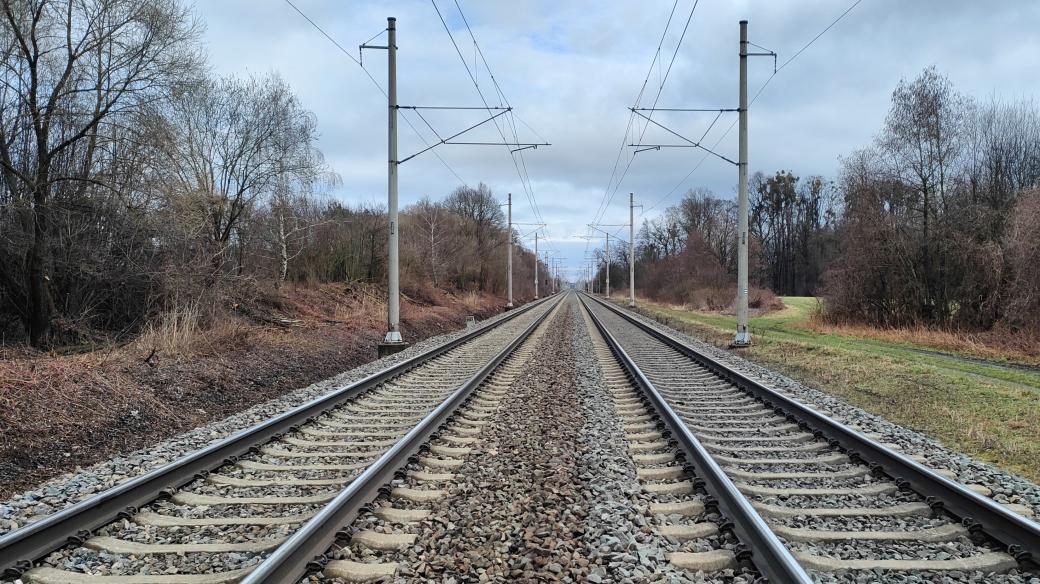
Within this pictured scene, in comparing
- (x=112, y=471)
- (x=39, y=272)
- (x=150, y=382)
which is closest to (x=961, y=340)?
(x=150, y=382)

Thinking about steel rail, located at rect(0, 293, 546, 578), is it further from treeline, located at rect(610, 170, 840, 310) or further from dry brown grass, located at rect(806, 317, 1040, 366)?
treeline, located at rect(610, 170, 840, 310)

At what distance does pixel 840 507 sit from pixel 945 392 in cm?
714

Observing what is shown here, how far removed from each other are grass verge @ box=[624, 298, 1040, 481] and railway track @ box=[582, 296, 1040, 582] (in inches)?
53.5

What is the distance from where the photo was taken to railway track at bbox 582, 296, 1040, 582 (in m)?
3.53

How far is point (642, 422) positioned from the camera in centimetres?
737

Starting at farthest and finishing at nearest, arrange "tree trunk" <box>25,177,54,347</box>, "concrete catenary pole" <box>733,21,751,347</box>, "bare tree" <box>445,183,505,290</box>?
"bare tree" <box>445,183,505,290</box> → "concrete catenary pole" <box>733,21,751,347</box> → "tree trunk" <box>25,177,54,347</box>

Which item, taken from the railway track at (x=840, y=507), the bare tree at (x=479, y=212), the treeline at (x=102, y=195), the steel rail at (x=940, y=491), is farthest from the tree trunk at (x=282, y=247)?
the bare tree at (x=479, y=212)

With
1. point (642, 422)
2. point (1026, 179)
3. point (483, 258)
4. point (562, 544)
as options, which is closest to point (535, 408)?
point (642, 422)

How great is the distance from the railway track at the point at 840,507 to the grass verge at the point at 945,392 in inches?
53.5

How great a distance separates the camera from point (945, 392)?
988cm

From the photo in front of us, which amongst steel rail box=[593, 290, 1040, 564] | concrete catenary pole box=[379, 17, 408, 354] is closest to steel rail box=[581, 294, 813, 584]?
steel rail box=[593, 290, 1040, 564]

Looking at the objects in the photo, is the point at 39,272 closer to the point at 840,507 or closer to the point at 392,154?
the point at 392,154

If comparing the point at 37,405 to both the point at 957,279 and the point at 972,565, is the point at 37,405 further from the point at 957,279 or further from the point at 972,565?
the point at 957,279

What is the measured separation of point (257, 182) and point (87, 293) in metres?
8.31
